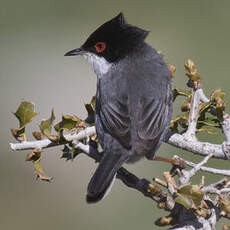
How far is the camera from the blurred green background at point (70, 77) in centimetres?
744

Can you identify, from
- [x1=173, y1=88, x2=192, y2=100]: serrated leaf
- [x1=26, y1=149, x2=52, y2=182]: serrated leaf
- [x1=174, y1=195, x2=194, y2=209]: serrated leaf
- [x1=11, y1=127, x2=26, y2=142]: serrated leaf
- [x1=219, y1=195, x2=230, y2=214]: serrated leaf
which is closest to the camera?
[x1=174, y1=195, x2=194, y2=209]: serrated leaf

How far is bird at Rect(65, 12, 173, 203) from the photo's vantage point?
435 centimetres

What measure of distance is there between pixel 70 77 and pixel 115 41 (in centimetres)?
499

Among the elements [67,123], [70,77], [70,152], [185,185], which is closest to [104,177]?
[70,152]

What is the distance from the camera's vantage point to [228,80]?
8992 mm

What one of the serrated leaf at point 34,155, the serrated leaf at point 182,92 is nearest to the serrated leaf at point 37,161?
the serrated leaf at point 34,155

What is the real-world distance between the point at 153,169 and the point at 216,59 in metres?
2.75

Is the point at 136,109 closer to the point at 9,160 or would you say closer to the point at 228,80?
the point at 9,160

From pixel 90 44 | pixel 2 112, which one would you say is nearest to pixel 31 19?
pixel 2 112

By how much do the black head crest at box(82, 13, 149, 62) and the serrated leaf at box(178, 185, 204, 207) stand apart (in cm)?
219

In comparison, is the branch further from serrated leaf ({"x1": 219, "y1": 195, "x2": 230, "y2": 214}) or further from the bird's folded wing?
serrated leaf ({"x1": 219, "y1": 195, "x2": 230, "y2": 214})

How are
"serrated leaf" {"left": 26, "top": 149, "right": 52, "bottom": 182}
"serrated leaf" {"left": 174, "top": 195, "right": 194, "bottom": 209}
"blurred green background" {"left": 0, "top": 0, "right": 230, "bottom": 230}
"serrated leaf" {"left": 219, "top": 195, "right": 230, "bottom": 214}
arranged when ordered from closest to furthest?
"serrated leaf" {"left": 174, "top": 195, "right": 194, "bottom": 209} < "serrated leaf" {"left": 219, "top": 195, "right": 230, "bottom": 214} < "serrated leaf" {"left": 26, "top": 149, "right": 52, "bottom": 182} < "blurred green background" {"left": 0, "top": 0, "right": 230, "bottom": 230}

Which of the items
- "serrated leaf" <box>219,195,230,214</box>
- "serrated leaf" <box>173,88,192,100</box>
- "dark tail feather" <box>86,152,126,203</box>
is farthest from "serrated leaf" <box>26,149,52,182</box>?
"serrated leaf" <box>173,88,192,100</box>

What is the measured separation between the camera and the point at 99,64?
17.5ft
